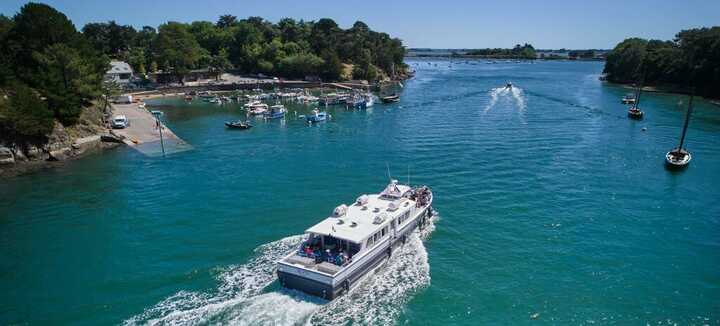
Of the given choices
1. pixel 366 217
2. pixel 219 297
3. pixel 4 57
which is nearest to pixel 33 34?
pixel 4 57

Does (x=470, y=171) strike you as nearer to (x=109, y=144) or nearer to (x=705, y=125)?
(x=109, y=144)

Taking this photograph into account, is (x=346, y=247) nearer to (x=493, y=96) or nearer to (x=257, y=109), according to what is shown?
(x=257, y=109)

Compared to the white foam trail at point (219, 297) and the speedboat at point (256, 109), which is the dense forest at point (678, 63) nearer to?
the speedboat at point (256, 109)

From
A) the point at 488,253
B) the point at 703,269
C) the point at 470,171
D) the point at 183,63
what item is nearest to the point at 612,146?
the point at 470,171

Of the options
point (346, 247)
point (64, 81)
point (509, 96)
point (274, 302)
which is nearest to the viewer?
point (274, 302)

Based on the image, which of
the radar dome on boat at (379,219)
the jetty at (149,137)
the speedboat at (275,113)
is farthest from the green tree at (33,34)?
the radar dome on boat at (379,219)

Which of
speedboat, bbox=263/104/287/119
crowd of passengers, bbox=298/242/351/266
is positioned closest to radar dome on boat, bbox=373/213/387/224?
crowd of passengers, bbox=298/242/351/266

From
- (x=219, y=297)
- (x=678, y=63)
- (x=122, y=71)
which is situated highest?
(x=122, y=71)
